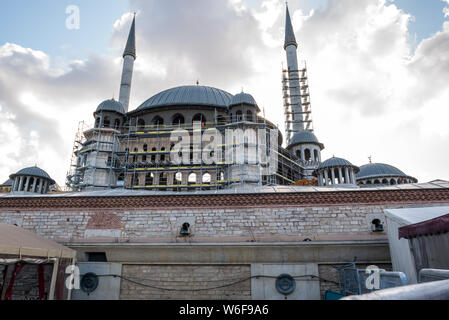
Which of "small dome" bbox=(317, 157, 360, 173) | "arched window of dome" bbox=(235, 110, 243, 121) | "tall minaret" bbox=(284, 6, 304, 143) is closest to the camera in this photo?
"small dome" bbox=(317, 157, 360, 173)

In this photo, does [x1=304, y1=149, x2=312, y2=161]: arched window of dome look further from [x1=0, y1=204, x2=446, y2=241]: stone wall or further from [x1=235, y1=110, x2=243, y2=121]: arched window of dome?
[x1=0, y1=204, x2=446, y2=241]: stone wall

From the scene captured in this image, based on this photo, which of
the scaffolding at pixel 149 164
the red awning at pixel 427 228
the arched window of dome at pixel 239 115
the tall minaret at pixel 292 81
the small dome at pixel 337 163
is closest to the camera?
the red awning at pixel 427 228

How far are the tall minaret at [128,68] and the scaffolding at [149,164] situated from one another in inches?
406

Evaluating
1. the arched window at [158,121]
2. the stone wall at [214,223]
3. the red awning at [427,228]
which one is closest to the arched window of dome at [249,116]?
the arched window at [158,121]

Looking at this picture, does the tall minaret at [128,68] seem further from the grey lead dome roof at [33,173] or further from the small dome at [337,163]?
the small dome at [337,163]

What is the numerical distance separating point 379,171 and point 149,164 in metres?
27.8

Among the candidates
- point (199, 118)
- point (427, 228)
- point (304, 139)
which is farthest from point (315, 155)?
point (427, 228)

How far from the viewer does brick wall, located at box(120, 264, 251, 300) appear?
10945 mm

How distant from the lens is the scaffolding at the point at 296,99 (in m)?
48.2

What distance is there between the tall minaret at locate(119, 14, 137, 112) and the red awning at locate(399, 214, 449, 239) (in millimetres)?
35735

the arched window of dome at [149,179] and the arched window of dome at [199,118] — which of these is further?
the arched window of dome at [199,118]

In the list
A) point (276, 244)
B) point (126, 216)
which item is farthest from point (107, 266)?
point (276, 244)

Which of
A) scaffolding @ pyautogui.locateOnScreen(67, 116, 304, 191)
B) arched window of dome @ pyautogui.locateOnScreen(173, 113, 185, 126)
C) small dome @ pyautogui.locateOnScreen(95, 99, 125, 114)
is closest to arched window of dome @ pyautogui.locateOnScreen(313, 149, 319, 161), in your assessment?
scaffolding @ pyautogui.locateOnScreen(67, 116, 304, 191)

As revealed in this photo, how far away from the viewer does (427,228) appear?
7234 millimetres
